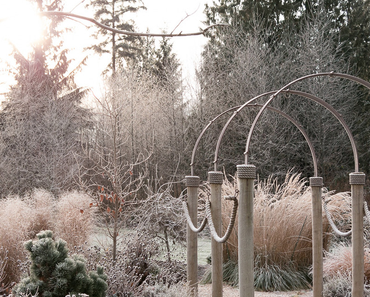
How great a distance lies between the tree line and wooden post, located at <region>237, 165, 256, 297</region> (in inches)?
310

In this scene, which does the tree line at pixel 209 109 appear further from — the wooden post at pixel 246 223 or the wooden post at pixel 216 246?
the wooden post at pixel 246 223

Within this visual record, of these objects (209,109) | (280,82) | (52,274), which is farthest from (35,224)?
(280,82)

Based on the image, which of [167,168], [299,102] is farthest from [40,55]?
[299,102]

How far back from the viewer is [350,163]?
13086mm

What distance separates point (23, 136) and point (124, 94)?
3086mm

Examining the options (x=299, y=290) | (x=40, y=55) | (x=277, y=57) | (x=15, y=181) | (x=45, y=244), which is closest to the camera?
(x=45, y=244)

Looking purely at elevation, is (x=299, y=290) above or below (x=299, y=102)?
below

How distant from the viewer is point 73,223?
562 cm

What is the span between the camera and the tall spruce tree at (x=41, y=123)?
1059cm

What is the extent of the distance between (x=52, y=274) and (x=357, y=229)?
2.42 metres

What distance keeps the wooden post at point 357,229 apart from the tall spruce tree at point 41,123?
800 centimetres

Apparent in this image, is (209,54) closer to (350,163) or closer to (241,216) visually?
(350,163)

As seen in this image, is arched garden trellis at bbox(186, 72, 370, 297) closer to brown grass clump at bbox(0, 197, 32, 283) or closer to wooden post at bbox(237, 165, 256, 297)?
wooden post at bbox(237, 165, 256, 297)

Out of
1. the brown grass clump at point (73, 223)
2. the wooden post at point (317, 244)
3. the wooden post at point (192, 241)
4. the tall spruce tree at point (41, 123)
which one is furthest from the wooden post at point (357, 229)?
the tall spruce tree at point (41, 123)
